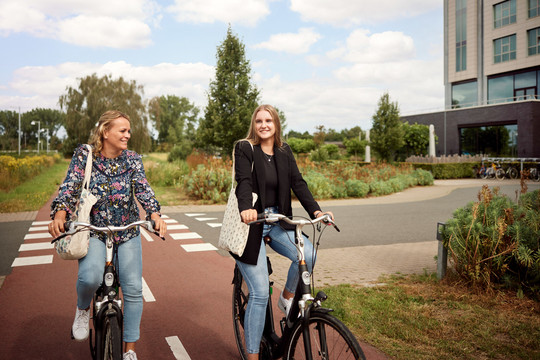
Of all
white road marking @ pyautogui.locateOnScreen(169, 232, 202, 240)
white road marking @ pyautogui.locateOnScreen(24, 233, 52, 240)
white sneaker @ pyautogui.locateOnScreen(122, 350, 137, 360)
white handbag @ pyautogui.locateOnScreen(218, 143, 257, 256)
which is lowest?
white road marking @ pyautogui.locateOnScreen(169, 232, 202, 240)

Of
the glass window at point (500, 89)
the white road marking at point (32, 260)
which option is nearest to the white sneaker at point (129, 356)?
the white road marking at point (32, 260)

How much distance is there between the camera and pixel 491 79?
41.2 meters

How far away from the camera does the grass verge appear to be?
351 cm

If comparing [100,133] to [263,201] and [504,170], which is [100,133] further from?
[504,170]

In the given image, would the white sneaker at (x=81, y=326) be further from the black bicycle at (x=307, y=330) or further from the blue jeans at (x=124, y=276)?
the black bicycle at (x=307, y=330)

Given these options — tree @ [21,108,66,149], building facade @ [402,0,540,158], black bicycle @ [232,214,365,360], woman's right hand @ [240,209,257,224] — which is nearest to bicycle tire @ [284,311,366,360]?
black bicycle @ [232,214,365,360]

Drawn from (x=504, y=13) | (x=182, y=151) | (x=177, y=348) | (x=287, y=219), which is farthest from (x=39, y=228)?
(x=504, y=13)

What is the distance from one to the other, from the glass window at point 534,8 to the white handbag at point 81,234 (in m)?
42.1

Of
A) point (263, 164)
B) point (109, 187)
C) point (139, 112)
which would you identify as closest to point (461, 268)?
point (263, 164)

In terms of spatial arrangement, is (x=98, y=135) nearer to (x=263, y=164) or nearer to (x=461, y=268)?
(x=263, y=164)

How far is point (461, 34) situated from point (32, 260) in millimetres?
45128

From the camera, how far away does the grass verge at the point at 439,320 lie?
351cm

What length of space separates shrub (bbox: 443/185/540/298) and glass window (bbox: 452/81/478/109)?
40683 millimetres

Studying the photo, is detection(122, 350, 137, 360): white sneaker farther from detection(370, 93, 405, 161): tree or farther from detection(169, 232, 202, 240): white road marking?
detection(370, 93, 405, 161): tree
